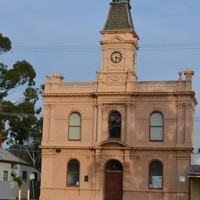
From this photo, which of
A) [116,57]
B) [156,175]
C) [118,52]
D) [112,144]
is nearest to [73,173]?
[112,144]

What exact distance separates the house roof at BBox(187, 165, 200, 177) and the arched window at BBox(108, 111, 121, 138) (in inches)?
245

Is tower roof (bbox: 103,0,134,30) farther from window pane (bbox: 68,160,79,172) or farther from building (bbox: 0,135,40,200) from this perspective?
building (bbox: 0,135,40,200)

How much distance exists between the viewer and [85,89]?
1713 inches

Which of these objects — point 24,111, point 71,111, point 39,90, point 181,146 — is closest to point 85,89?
point 71,111

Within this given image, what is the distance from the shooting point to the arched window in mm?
42531

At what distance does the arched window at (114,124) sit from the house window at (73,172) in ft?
11.9

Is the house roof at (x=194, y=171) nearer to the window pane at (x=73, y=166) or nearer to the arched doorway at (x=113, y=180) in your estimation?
the arched doorway at (x=113, y=180)

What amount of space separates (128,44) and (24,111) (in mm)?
17664

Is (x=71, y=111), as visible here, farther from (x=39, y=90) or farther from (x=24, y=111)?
(x=39, y=90)

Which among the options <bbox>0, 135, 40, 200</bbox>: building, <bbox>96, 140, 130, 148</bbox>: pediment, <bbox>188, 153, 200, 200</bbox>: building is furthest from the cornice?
<bbox>0, 135, 40, 200</bbox>: building

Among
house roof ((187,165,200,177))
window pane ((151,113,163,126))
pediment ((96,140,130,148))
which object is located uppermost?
window pane ((151,113,163,126))

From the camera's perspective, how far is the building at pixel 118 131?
4094 centimetres

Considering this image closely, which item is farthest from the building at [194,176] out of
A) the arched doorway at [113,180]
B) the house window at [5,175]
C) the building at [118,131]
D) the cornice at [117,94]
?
the house window at [5,175]

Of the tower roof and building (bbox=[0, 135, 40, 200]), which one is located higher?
the tower roof
